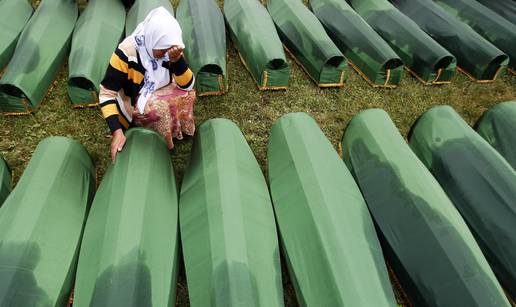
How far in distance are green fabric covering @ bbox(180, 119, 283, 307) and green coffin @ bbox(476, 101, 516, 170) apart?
3.26 metres

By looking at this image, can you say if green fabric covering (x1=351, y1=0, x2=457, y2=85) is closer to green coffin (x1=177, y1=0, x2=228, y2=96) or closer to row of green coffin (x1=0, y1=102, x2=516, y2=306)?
row of green coffin (x1=0, y1=102, x2=516, y2=306)

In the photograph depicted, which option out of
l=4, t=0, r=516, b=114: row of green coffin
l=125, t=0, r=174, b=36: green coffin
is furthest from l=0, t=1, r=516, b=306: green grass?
l=125, t=0, r=174, b=36: green coffin

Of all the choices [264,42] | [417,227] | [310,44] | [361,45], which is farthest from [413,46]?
[417,227]

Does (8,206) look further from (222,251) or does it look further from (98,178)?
(222,251)

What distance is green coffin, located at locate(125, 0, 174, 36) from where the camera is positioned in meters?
6.79

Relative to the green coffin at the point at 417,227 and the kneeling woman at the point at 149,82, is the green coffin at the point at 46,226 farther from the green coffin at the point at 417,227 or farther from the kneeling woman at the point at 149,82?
the green coffin at the point at 417,227

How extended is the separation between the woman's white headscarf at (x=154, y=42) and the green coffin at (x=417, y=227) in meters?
2.44

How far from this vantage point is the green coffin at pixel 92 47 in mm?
5625

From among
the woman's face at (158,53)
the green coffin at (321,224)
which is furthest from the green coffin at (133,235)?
the green coffin at (321,224)

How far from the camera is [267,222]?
396 centimetres

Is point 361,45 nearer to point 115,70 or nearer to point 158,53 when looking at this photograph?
point 158,53

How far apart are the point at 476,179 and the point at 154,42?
378cm

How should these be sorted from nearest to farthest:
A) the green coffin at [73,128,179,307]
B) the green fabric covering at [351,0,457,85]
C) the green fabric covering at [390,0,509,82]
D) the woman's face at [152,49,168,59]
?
the green coffin at [73,128,179,307] < the woman's face at [152,49,168,59] < the green fabric covering at [351,0,457,85] < the green fabric covering at [390,0,509,82]

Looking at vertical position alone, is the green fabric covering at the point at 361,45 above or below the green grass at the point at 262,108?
above
